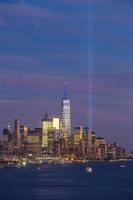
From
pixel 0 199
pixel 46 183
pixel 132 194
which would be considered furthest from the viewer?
pixel 46 183

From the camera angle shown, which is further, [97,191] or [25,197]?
[97,191]

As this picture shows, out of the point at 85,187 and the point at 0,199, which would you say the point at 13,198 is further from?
the point at 85,187

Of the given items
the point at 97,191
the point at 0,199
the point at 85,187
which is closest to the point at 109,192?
the point at 97,191

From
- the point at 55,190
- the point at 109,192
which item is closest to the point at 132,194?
the point at 109,192

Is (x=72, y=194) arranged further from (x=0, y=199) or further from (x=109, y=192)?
(x=0, y=199)

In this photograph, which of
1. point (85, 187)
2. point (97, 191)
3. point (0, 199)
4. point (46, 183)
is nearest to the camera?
point (0, 199)

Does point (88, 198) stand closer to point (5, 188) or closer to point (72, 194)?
point (72, 194)

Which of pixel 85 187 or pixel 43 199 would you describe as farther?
pixel 85 187

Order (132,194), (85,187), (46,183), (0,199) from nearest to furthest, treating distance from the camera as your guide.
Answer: (0,199), (132,194), (85,187), (46,183)

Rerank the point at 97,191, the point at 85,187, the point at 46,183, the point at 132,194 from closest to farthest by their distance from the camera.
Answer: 1. the point at 132,194
2. the point at 97,191
3. the point at 85,187
4. the point at 46,183
